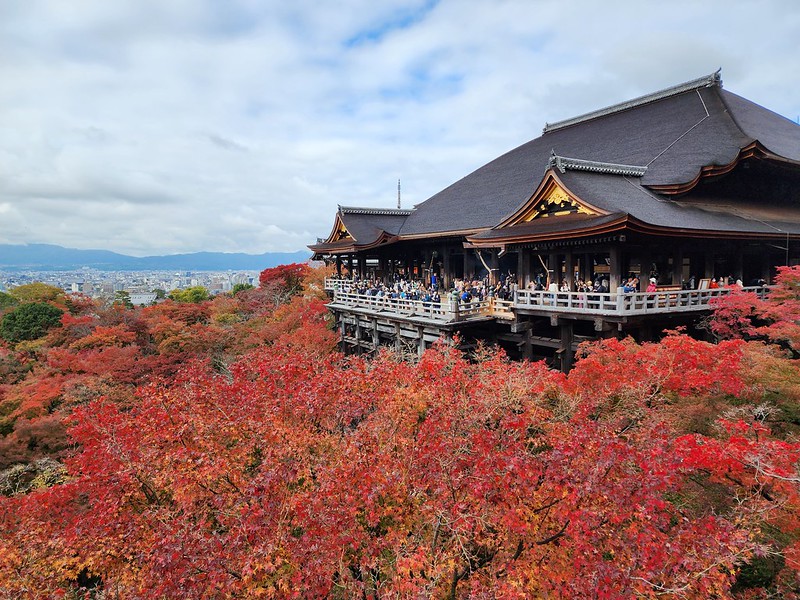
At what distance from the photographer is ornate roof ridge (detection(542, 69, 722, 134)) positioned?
22547mm

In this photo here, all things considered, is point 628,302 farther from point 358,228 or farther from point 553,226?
point 358,228

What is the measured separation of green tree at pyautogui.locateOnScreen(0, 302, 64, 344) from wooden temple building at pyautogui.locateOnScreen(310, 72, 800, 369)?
65.6ft

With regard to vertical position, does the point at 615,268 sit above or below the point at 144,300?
above

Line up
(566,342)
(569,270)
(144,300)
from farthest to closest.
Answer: (144,300), (569,270), (566,342)

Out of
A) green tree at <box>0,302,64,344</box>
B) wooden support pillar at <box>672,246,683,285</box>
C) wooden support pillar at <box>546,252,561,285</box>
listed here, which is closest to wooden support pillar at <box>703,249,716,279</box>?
wooden support pillar at <box>672,246,683,285</box>

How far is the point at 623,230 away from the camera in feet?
41.9

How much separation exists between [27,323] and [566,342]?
108 ft

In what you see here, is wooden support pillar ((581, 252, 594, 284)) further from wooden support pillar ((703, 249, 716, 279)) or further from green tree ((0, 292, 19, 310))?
green tree ((0, 292, 19, 310))

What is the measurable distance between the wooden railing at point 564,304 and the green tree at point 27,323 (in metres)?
23.3

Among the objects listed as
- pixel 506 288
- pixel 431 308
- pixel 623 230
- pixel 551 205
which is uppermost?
pixel 551 205

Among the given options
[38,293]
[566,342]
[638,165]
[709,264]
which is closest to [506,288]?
[566,342]

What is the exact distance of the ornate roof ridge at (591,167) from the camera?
15.3m

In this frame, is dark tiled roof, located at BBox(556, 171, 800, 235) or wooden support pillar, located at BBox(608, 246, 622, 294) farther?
dark tiled roof, located at BBox(556, 171, 800, 235)

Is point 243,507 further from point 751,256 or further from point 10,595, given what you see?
point 751,256
